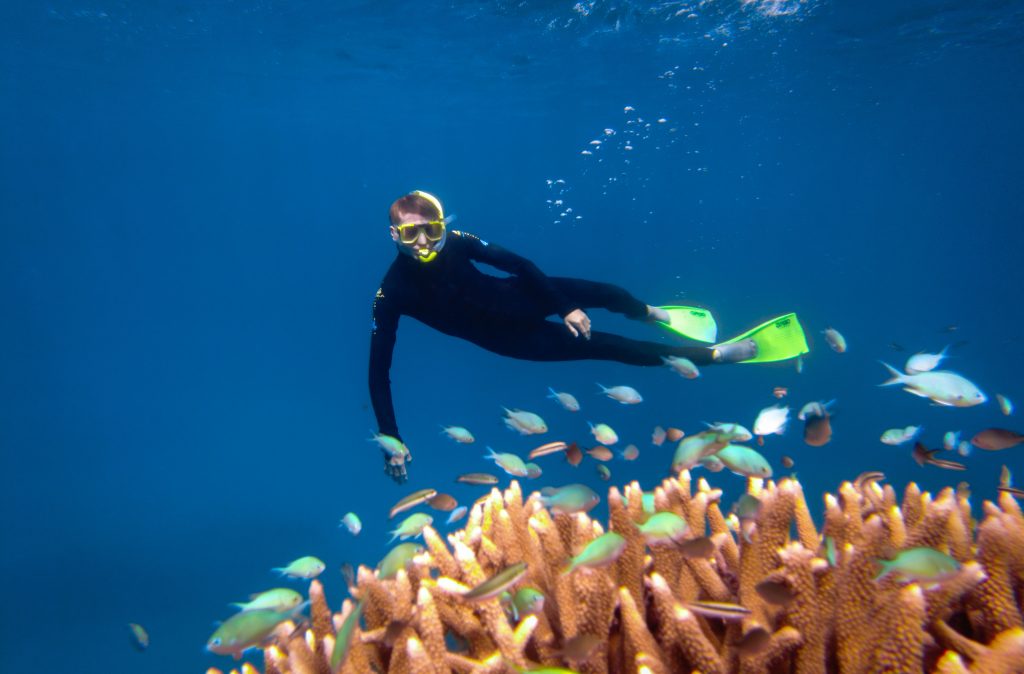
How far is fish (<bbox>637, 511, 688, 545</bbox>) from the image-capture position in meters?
2.33

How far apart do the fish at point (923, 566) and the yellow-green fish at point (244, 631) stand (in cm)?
295

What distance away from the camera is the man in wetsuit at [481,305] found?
5.79 meters

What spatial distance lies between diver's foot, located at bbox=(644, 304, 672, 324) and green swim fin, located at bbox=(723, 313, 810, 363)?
982 millimetres

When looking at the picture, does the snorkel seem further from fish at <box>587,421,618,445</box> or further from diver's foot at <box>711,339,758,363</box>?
diver's foot at <box>711,339,758,363</box>

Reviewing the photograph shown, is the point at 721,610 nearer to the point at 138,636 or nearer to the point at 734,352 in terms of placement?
the point at 734,352

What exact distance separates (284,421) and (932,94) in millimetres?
46833

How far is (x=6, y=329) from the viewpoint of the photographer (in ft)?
203

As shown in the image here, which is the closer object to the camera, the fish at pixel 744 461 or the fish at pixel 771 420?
the fish at pixel 744 461

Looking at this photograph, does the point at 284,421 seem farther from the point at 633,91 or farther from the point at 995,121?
the point at 995,121

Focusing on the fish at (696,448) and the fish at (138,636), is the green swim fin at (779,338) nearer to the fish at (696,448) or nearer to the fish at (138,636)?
the fish at (696,448)

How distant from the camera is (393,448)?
16.9ft

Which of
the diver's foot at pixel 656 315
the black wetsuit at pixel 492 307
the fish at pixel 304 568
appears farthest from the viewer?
the diver's foot at pixel 656 315

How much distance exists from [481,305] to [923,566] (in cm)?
523

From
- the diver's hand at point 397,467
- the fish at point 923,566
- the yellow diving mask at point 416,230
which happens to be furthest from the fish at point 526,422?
the fish at point 923,566
